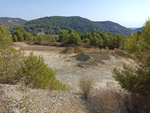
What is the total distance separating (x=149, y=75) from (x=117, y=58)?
64.5 ft

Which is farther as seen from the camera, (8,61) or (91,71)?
(91,71)

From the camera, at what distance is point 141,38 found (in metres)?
7.45

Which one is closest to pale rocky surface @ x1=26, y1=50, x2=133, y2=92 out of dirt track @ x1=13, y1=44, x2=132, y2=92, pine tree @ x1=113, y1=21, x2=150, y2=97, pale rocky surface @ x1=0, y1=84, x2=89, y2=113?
dirt track @ x1=13, y1=44, x2=132, y2=92

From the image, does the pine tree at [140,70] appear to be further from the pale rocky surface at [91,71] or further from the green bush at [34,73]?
the pale rocky surface at [91,71]

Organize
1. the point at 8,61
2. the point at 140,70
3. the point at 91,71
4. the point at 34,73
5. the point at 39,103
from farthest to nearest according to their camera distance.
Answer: the point at 91,71, the point at 8,61, the point at 34,73, the point at 140,70, the point at 39,103

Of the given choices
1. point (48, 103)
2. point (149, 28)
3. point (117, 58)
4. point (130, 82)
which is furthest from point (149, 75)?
point (117, 58)

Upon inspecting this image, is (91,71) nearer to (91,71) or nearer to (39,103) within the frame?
(91,71)

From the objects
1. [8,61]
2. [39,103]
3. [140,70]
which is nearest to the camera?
[39,103]

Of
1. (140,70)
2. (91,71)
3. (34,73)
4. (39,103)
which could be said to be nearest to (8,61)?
(34,73)

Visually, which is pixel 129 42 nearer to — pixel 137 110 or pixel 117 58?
pixel 137 110

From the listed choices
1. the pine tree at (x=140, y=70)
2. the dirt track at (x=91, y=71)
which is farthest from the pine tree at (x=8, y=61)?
the pine tree at (x=140, y=70)

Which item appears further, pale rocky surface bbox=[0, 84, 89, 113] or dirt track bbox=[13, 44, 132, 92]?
dirt track bbox=[13, 44, 132, 92]

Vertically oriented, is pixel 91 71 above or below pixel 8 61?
below

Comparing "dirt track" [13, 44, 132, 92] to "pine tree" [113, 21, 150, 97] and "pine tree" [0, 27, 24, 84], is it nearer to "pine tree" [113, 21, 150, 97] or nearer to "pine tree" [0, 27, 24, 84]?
"pine tree" [0, 27, 24, 84]
